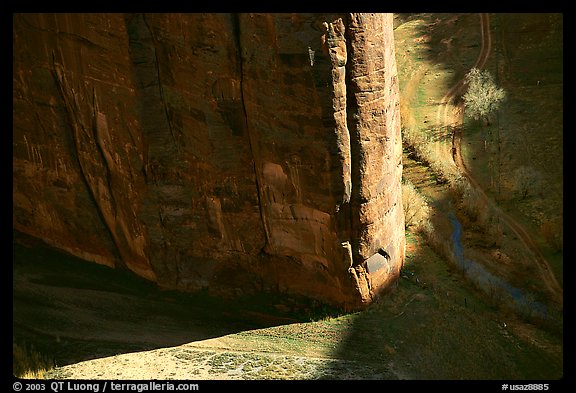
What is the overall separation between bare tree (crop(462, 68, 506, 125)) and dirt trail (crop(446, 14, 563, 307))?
747 mm

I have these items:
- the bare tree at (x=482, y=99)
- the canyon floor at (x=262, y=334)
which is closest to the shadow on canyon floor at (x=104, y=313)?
the canyon floor at (x=262, y=334)

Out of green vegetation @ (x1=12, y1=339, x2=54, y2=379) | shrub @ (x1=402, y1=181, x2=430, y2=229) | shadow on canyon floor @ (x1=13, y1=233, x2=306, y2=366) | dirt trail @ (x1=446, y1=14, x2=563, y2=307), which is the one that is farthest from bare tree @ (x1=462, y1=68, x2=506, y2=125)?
green vegetation @ (x1=12, y1=339, x2=54, y2=379)

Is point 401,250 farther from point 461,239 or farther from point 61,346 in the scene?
point 61,346

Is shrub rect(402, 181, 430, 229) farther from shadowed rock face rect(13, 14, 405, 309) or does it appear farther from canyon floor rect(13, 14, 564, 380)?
shadowed rock face rect(13, 14, 405, 309)

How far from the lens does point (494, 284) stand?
840 inches

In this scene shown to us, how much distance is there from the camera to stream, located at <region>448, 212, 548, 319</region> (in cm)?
1994

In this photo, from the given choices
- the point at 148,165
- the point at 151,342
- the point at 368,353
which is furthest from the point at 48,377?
the point at 368,353

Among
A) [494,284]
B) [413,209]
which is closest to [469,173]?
[413,209]

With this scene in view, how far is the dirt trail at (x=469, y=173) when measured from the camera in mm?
21534

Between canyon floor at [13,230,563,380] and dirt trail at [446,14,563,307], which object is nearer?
canyon floor at [13,230,563,380]

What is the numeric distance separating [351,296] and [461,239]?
7.10m

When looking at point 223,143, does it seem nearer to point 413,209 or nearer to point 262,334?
point 262,334

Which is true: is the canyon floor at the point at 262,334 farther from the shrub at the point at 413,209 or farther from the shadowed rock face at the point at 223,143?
the shrub at the point at 413,209

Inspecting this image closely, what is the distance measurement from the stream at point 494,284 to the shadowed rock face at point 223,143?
2676mm
